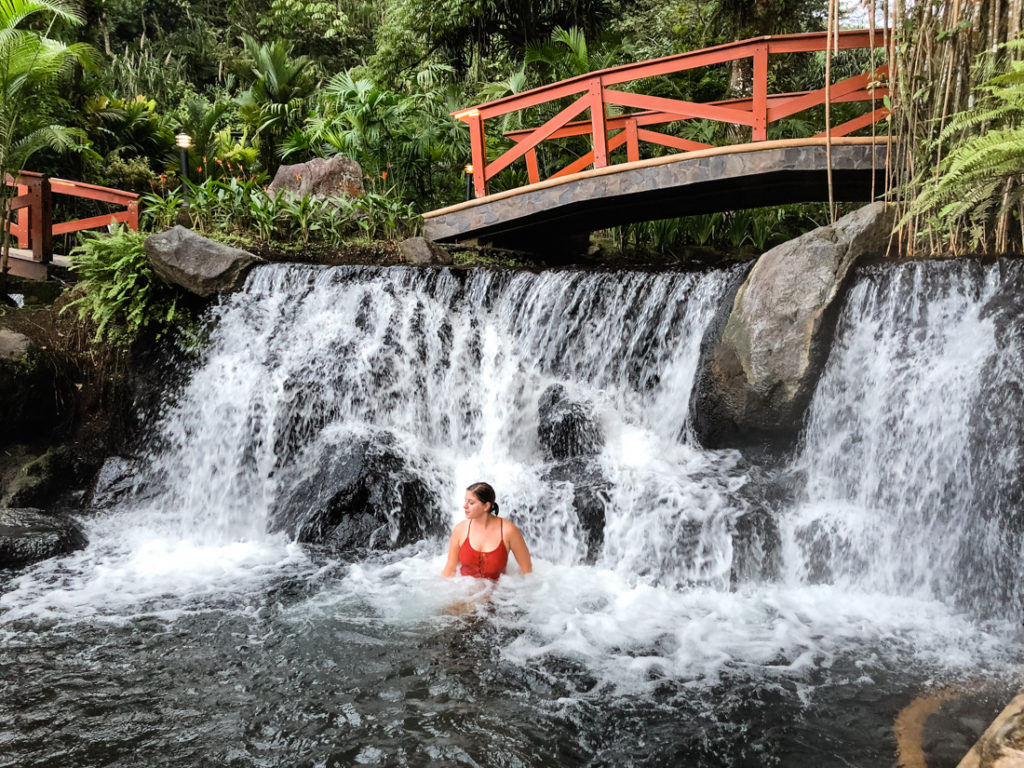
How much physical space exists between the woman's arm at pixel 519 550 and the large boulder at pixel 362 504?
4.09 ft

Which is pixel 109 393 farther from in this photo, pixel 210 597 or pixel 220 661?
pixel 220 661

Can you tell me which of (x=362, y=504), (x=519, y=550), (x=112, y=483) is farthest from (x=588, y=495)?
(x=112, y=483)

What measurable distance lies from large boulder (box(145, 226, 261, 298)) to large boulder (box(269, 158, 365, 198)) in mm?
3155

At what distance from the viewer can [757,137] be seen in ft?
26.8

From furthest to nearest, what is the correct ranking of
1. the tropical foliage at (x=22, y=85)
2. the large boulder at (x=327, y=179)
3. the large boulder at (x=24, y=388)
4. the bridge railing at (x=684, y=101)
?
1. the large boulder at (x=327, y=179)
2. the tropical foliage at (x=22, y=85)
3. the large boulder at (x=24, y=388)
4. the bridge railing at (x=684, y=101)

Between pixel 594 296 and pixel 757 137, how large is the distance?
7.87 feet

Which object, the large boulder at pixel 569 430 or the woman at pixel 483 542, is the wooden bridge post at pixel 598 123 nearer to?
the large boulder at pixel 569 430

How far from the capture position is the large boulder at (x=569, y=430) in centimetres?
701

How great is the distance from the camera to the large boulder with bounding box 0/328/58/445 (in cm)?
823

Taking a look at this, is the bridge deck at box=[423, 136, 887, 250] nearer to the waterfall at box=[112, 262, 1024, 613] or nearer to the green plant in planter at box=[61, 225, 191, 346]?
the waterfall at box=[112, 262, 1024, 613]

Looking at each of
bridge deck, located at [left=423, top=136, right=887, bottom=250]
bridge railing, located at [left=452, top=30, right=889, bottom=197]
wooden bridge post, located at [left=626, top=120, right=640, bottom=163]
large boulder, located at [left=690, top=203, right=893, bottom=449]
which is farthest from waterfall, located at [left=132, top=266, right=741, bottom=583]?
wooden bridge post, located at [left=626, top=120, right=640, bottom=163]

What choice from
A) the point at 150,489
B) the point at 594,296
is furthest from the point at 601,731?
the point at 150,489

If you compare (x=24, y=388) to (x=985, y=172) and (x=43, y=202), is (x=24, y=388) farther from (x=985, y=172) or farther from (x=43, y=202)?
(x=985, y=172)

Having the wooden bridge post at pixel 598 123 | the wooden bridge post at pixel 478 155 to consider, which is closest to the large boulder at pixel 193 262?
the wooden bridge post at pixel 478 155
